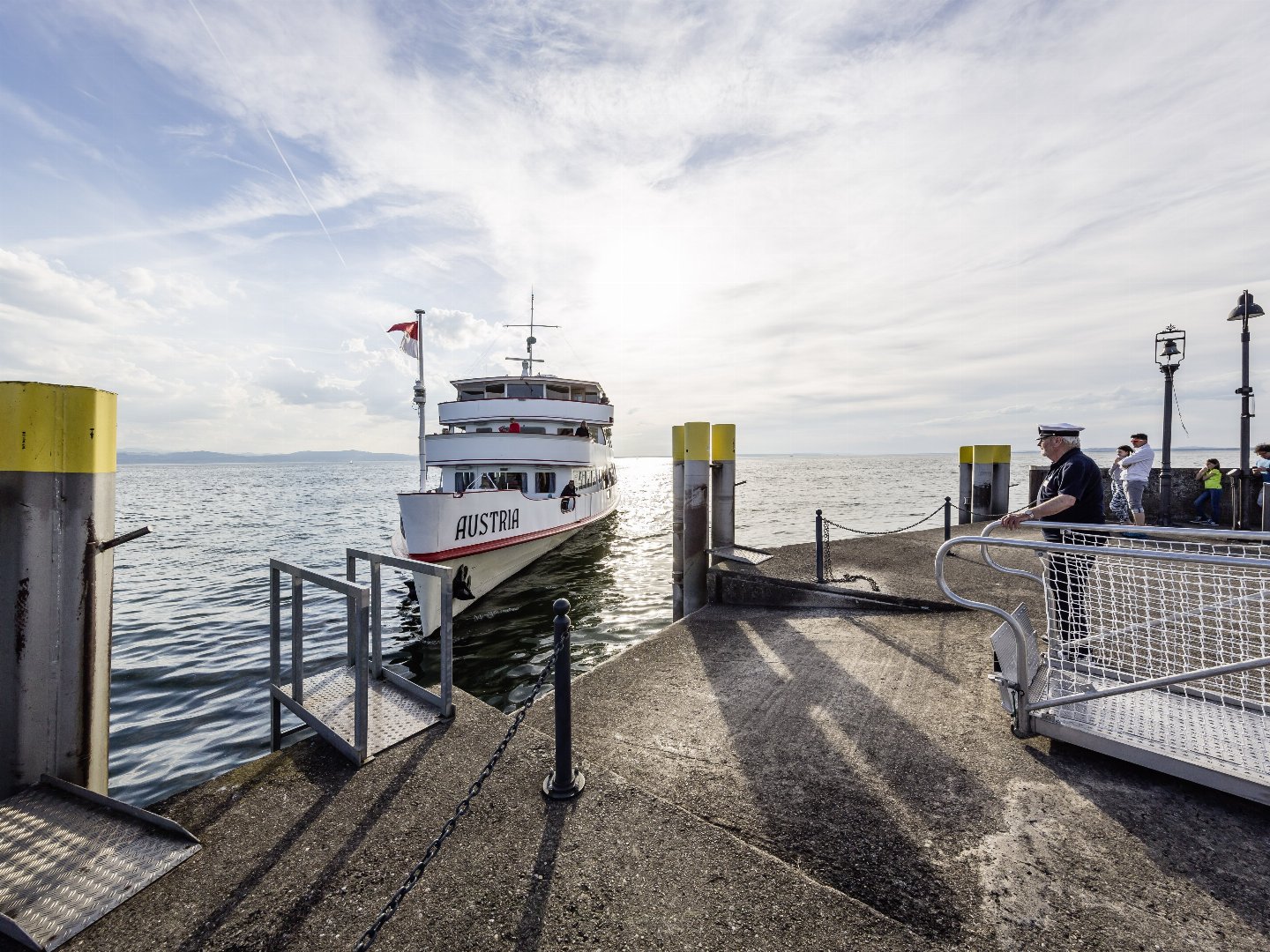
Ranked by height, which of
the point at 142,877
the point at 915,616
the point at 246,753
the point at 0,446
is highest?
the point at 0,446

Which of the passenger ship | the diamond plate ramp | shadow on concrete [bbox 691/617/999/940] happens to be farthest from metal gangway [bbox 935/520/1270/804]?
the passenger ship

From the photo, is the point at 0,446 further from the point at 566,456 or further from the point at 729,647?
the point at 566,456

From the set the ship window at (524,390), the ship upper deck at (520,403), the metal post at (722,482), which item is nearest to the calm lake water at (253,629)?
the metal post at (722,482)

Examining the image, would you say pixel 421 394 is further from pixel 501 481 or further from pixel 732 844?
pixel 732 844

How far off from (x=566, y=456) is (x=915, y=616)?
37.0 ft

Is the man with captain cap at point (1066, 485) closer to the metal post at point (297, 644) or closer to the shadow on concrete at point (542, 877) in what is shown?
the shadow on concrete at point (542, 877)

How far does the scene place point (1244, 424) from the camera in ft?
41.6

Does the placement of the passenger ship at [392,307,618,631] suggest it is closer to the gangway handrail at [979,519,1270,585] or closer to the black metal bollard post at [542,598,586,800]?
the black metal bollard post at [542,598,586,800]

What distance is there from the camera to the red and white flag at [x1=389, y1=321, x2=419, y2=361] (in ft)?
42.2

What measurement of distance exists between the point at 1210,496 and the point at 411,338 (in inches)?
721

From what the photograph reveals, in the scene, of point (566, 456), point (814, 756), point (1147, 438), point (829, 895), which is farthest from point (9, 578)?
point (1147, 438)

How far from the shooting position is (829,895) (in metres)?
2.29

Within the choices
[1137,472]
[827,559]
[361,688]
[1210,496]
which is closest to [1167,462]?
[1210,496]

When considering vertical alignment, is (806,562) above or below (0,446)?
below
